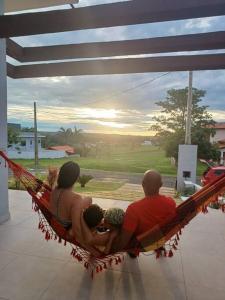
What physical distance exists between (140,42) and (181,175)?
225 inches

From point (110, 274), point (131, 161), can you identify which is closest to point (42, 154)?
point (131, 161)

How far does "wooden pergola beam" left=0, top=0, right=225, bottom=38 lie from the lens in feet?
5.85

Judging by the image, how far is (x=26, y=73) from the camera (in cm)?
371

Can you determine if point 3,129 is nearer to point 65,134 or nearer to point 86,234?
point 86,234

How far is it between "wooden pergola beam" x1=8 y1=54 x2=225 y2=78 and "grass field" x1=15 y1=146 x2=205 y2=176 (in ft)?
42.2

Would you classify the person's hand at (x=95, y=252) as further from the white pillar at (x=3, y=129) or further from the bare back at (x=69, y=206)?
the white pillar at (x=3, y=129)

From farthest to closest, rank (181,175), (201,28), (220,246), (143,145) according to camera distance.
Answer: (143,145)
(181,175)
(201,28)
(220,246)

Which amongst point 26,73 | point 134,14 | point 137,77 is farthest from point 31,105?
point 134,14

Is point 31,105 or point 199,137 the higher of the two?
point 31,105

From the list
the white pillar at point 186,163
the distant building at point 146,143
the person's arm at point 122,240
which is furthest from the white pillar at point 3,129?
the distant building at point 146,143

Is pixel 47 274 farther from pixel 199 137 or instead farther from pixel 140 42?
pixel 199 137

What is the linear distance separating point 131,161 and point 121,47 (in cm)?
1673

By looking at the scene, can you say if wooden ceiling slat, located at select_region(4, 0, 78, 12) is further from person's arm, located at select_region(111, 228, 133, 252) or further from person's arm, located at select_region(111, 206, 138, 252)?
person's arm, located at select_region(111, 228, 133, 252)

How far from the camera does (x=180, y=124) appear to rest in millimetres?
15703
